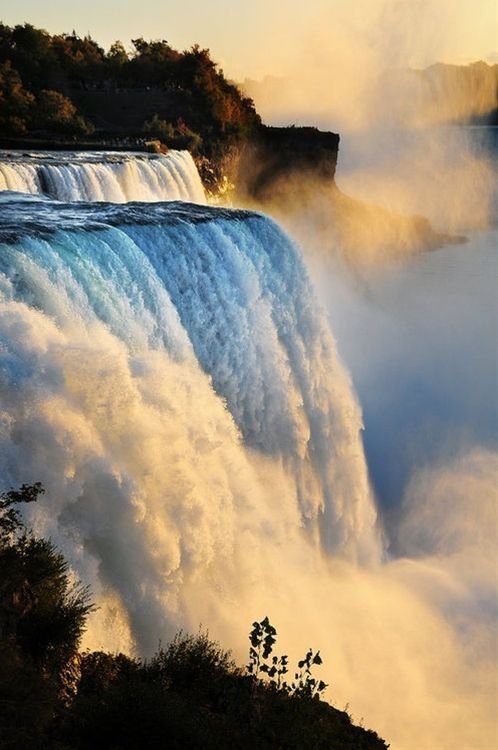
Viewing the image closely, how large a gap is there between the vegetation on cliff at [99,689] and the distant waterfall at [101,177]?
36.5 feet

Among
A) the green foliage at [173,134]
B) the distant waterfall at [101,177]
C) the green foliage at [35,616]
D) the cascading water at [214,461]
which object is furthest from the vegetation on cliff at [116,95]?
the green foliage at [35,616]

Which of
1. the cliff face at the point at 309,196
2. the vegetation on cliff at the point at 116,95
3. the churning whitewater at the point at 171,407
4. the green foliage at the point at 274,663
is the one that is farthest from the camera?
the cliff face at the point at 309,196

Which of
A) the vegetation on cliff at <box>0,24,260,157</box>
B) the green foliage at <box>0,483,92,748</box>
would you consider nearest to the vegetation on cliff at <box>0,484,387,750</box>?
the green foliage at <box>0,483,92,748</box>

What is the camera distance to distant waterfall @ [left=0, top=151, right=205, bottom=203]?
15984 mm

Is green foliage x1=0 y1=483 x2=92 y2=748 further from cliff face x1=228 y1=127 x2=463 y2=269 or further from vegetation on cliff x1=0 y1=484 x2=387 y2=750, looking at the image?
cliff face x1=228 y1=127 x2=463 y2=269

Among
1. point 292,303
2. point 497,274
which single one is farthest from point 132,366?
point 497,274

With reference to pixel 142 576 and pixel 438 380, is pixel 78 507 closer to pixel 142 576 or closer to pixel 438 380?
pixel 142 576

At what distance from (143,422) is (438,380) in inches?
780

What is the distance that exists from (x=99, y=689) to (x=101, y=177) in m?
13.9

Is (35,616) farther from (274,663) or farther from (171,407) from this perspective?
(171,407)

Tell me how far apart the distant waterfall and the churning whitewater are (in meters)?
1.75

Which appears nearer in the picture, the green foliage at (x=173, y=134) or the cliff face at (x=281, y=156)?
the green foliage at (x=173, y=134)

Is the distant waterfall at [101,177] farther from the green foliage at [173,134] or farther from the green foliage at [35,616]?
the green foliage at [35,616]

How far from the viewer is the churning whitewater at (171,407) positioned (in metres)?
6.74
